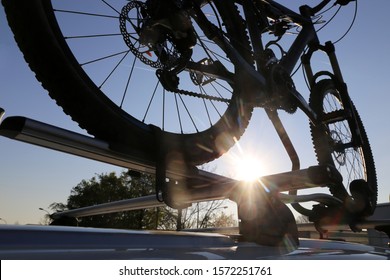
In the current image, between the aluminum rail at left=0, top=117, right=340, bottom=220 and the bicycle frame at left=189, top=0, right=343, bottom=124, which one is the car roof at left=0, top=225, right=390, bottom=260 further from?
the bicycle frame at left=189, top=0, right=343, bottom=124

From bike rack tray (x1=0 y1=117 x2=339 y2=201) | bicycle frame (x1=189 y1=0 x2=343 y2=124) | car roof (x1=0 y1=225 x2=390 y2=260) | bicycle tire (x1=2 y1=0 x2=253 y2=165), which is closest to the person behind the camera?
car roof (x1=0 y1=225 x2=390 y2=260)

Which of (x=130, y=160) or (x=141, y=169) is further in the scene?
(x=141, y=169)

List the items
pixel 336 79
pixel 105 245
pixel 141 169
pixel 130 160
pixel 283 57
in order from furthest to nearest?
pixel 336 79
pixel 283 57
pixel 141 169
pixel 130 160
pixel 105 245

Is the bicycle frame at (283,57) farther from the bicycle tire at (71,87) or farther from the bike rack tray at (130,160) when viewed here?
the bike rack tray at (130,160)

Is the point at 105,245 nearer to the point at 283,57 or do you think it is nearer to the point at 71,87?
the point at 71,87

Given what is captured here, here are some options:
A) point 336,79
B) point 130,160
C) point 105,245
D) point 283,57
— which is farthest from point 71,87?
point 336,79

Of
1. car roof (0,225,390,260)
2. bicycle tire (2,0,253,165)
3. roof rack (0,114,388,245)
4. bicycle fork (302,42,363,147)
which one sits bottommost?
car roof (0,225,390,260)

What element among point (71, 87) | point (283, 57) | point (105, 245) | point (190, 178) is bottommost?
point (105, 245)

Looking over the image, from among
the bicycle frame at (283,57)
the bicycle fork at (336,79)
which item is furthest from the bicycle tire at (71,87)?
the bicycle fork at (336,79)

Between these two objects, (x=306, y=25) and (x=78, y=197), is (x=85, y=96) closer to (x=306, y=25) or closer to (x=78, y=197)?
(x=306, y=25)

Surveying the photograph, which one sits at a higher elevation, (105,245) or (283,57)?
(283,57)

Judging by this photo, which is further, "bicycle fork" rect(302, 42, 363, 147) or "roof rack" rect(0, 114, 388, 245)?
"bicycle fork" rect(302, 42, 363, 147)

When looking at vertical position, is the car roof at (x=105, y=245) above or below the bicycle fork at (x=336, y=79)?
below

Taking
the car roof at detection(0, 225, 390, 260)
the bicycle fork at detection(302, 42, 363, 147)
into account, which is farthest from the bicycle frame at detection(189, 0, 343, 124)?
the car roof at detection(0, 225, 390, 260)
